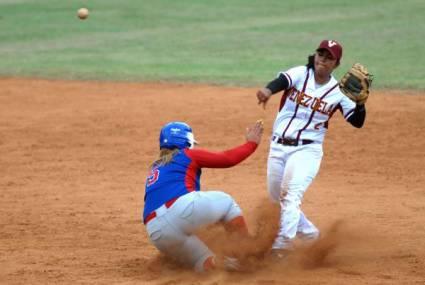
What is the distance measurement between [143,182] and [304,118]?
4.22 metres

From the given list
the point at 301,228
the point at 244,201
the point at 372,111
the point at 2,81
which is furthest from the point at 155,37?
the point at 301,228

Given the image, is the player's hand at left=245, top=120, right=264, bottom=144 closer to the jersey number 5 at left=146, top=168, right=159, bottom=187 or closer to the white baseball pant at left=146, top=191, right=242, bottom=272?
the white baseball pant at left=146, top=191, right=242, bottom=272

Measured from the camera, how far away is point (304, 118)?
29.3ft

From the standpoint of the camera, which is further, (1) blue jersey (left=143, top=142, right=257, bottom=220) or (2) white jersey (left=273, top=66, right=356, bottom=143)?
(2) white jersey (left=273, top=66, right=356, bottom=143)

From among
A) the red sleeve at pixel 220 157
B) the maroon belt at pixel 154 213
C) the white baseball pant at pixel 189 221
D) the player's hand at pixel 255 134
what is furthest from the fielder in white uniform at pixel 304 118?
the maroon belt at pixel 154 213

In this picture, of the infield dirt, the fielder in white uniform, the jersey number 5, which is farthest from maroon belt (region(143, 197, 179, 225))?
the fielder in white uniform

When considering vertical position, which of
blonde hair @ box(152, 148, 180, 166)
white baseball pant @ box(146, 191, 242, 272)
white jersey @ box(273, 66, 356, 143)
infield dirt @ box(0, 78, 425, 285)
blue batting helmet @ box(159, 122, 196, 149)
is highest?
white jersey @ box(273, 66, 356, 143)

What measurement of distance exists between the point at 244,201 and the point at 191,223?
3.43m

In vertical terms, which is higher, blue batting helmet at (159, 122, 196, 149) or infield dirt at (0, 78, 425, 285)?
blue batting helmet at (159, 122, 196, 149)

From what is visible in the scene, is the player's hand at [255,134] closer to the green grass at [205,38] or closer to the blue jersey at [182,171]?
the blue jersey at [182,171]

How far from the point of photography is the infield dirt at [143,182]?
338 inches

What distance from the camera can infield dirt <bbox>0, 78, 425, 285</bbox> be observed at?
8.58 meters

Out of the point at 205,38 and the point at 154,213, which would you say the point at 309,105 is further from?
the point at 205,38

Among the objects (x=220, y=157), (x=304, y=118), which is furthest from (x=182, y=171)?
(x=304, y=118)
